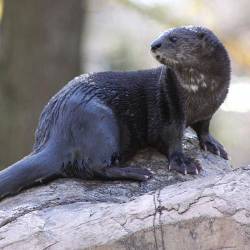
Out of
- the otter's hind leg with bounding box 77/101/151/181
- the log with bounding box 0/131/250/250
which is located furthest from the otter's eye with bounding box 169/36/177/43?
the log with bounding box 0/131/250/250

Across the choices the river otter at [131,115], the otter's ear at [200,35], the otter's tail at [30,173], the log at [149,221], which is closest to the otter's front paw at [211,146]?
the river otter at [131,115]

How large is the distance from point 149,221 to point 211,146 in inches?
58.4

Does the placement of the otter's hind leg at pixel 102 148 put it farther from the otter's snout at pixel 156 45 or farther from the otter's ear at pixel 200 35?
the otter's ear at pixel 200 35

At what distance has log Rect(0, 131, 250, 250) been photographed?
3.02 m

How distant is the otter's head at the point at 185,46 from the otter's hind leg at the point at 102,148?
1.28 feet

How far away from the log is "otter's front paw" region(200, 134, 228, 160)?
1.12 m

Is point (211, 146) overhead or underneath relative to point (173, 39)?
underneath

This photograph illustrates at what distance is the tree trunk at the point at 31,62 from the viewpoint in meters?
7.07

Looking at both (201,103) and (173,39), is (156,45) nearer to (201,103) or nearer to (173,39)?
(173,39)

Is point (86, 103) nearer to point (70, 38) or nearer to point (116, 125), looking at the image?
point (116, 125)

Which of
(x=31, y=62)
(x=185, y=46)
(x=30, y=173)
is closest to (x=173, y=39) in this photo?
(x=185, y=46)

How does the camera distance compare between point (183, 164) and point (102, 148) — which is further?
point (183, 164)

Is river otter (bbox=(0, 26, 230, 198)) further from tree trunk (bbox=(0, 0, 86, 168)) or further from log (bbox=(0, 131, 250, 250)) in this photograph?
tree trunk (bbox=(0, 0, 86, 168))

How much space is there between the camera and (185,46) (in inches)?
165
